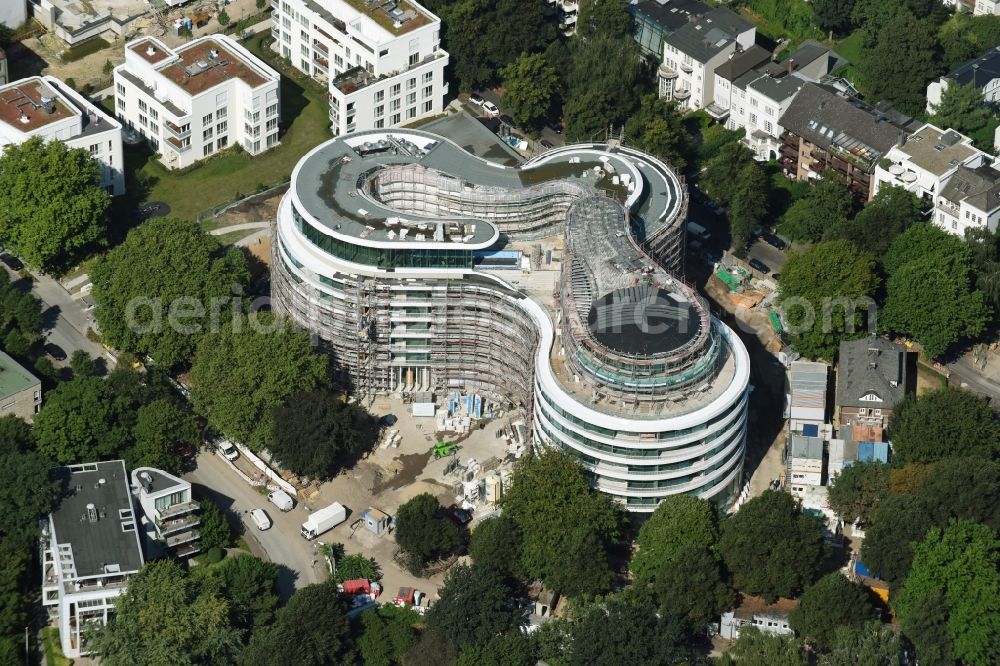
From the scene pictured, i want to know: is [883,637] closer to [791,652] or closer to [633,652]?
[791,652]

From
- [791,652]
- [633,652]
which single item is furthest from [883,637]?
[633,652]
